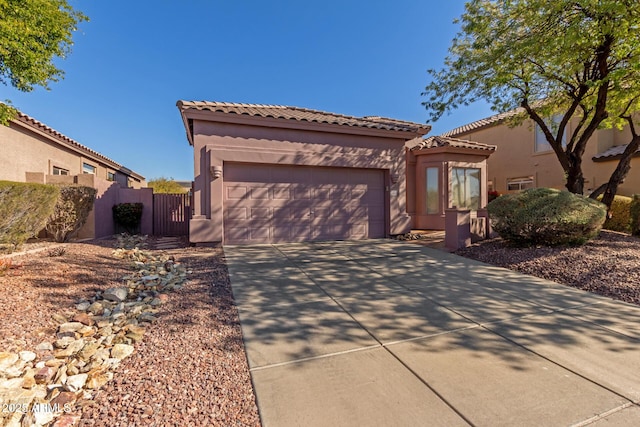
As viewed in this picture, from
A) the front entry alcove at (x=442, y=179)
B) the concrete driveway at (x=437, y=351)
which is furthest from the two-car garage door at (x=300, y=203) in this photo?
the concrete driveway at (x=437, y=351)

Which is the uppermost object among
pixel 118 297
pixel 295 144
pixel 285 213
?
pixel 295 144

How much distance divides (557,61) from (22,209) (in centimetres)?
1260

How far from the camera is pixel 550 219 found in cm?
623

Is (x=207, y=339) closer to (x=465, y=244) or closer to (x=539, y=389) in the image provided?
(x=539, y=389)

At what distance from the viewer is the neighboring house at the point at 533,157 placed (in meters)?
12.5

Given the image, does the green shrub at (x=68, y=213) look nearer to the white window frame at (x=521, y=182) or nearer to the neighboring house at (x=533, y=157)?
the neighboring house at (x=533, y=157)

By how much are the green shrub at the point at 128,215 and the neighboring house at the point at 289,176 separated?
3880mm

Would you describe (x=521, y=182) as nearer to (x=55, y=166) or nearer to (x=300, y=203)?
(x=300, y=203)

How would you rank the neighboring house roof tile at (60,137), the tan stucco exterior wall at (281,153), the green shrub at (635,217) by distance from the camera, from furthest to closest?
the neighboring house roof tile at (60,137)
the tan stucco exterior wall at (281,153)
the green shrub at (635,217)

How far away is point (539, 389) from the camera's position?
2246 millimetres

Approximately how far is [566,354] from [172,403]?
3443 millimetres

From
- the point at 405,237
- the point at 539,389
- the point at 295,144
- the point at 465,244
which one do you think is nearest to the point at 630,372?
the point at 539,389

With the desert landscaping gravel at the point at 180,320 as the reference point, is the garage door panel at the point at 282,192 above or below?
above

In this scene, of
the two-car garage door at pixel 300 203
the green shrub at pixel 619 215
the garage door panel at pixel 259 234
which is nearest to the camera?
the two-car garage door at pixel 300 203
